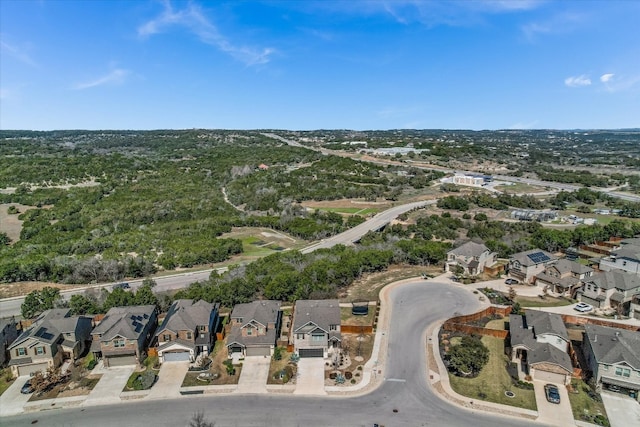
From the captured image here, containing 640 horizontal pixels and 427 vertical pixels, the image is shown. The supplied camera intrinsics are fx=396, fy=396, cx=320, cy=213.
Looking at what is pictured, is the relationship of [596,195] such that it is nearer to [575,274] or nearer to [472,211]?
[472,211]

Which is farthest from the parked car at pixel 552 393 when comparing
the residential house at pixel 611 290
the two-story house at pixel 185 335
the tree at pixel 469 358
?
the two-story house at pixel 185 335

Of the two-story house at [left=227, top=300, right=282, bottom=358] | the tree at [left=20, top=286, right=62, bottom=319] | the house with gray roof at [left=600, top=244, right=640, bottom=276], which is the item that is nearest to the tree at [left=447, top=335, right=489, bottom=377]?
the two-story house at [left=227, top=300, right=282, bottom=358]

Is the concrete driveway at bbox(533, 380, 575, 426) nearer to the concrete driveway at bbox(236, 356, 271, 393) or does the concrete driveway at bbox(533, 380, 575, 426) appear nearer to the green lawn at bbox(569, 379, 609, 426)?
the green lawn at bbox(569, 379, 609, 426)

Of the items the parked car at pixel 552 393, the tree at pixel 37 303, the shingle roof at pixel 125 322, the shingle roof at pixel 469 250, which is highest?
the shingle roof at pixel 469 250

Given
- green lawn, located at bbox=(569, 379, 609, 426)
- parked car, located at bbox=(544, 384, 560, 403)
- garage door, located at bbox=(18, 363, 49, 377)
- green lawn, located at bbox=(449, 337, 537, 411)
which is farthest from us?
garage door, located at bbox=(18, 363, 49, 377)

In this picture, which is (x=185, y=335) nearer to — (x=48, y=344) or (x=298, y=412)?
(x=48, y=344)

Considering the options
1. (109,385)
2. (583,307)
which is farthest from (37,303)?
(583,307)

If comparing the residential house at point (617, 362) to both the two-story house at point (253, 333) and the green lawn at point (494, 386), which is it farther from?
the two-story house at point (253, 333)
